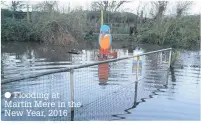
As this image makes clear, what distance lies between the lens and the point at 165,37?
1830 cm

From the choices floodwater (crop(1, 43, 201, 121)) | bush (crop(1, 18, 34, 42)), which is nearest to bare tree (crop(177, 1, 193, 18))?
bush (crop(1, 18, 34, 42))

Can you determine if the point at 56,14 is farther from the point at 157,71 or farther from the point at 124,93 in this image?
the point at 124,93

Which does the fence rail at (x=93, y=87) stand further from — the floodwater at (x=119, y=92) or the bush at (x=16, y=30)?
the bush at (x=16, y=30)

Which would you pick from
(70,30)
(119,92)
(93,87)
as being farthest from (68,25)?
(119,92)

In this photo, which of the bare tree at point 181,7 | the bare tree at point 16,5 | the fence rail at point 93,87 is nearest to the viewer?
the fence rail at point 93,87

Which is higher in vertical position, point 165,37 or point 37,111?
point 165,37

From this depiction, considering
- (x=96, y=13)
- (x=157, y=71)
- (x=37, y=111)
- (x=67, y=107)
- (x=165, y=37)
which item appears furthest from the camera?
(x=96, y=13)

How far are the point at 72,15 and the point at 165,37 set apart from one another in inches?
245

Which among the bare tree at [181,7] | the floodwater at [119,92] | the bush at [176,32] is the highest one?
the bare tree at [181,7]

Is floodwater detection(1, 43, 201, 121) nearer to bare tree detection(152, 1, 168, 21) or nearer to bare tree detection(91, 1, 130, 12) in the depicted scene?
bare tree detection(152, 1, 168, 21)

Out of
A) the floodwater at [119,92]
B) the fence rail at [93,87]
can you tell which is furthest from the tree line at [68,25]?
the fence rail at [93,87]

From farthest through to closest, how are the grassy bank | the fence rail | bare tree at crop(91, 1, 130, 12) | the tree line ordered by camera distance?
bare tree at crop(91, 1, 130, 12) → the tree line → the grassy bank → the fence rail

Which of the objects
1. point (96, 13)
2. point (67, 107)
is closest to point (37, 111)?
point (67, 107)

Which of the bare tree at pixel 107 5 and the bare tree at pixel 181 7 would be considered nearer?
the bare tree at pixel 181 7
